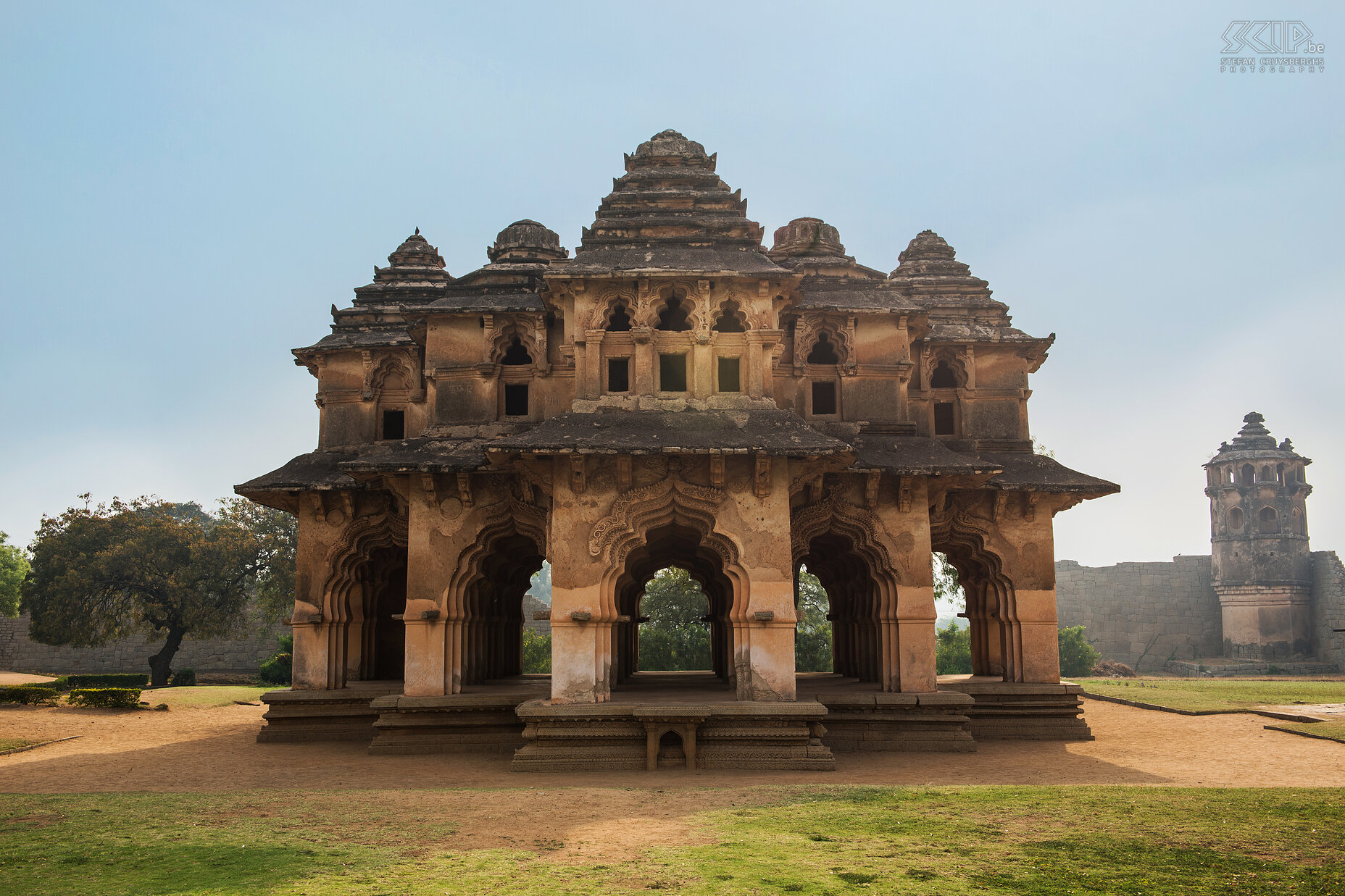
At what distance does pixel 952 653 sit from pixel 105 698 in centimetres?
2851

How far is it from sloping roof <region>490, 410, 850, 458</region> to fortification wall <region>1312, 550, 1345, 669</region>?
37.9m

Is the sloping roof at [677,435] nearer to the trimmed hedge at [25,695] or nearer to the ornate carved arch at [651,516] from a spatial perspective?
the ornate carved arch at [651,516]

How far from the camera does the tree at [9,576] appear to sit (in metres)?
45.8

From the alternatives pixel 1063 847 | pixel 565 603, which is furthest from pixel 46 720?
pixel 1063 847

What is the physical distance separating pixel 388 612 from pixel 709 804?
14.6 m

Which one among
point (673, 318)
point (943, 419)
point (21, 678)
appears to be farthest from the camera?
point (21, 678)

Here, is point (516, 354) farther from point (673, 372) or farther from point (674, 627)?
point (674, 627)

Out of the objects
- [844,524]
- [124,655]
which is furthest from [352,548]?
[124,655]

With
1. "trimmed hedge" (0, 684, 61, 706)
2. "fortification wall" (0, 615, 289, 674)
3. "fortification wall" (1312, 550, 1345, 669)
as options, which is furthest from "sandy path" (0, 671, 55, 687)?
"fortification wall" (1312, 550, 1345, 669)

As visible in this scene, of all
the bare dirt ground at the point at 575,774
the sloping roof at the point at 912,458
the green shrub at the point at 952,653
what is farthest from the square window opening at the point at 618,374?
the green shrub at the point at 952,653

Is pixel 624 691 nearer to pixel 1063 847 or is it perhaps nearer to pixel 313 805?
pixel 313 805

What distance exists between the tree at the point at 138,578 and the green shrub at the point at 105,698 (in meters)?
11.7

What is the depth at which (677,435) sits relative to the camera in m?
14.5

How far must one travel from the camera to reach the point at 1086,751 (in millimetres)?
16234
